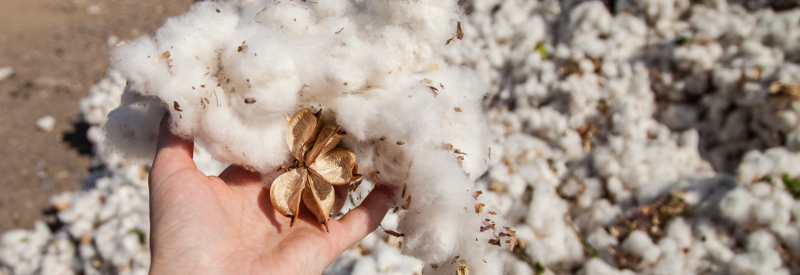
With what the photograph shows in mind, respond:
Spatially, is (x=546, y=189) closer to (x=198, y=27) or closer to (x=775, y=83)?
(x=775, y=83)

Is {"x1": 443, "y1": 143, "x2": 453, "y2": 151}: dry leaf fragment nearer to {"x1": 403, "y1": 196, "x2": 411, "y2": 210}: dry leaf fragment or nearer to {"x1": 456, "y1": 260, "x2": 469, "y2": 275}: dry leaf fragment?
{"x1": 403, "y1": 196, "x2": 411, "y2": 210}: dry leaf fragment

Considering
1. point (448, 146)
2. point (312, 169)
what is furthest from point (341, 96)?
point (448, 146)

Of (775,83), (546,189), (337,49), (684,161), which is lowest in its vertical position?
(546,189)

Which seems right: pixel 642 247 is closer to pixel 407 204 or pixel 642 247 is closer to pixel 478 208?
pixel 478 208

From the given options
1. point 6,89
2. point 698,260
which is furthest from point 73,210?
point 698,260

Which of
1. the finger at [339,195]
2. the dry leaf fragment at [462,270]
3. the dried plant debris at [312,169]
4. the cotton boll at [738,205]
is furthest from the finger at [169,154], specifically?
the cotton boll at [738,205]

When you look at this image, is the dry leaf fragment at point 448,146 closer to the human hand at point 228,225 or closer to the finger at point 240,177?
the human hand at point 228,225
